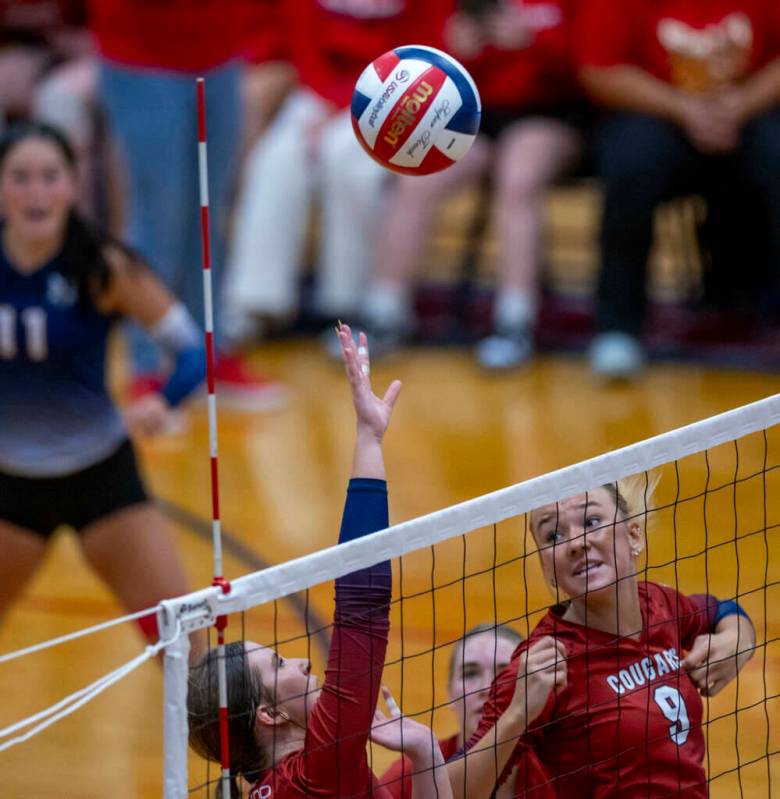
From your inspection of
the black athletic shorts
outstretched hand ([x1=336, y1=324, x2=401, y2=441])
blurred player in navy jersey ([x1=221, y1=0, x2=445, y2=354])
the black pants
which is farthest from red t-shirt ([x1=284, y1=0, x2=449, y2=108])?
outstretched hand ([x1=336, y1=324, x2=401, y2=441])

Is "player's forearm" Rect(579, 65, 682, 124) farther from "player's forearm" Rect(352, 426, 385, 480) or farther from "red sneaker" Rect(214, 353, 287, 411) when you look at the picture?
"player's forearm" Rect(352, 426, 385, 480)

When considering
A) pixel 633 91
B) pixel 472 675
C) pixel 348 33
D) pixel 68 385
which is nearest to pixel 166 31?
pixel 348 33

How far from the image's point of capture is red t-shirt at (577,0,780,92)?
23.1ft

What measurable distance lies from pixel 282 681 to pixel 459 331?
212 inches

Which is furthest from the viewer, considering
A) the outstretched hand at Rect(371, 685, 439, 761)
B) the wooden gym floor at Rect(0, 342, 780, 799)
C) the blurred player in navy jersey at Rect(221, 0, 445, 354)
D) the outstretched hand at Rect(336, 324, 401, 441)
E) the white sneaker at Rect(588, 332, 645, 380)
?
the blurred player in navy jersey at Rect(221, 0, 445, 354)

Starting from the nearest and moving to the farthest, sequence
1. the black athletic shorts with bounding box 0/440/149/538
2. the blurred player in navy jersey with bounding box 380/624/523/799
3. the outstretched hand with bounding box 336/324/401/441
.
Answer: the outstretched hand with bounding box 336/324/401/441
the blurred player in navy jersey with bounding box 380/624/523/799
the black athletic shorts with bounding box 0/440/149/538

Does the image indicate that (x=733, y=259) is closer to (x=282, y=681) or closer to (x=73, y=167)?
(x=73, y=167)

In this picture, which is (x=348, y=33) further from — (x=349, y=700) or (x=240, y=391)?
(x=349, y=700)

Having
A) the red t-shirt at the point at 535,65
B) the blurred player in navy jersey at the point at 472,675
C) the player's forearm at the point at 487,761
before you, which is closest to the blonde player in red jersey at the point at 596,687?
the player's forearm at the point at 487,761

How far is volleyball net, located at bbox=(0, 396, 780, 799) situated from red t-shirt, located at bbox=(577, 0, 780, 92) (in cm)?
194

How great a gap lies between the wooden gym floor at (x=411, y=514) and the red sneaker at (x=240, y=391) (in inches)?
4.0

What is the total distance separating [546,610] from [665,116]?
396cm

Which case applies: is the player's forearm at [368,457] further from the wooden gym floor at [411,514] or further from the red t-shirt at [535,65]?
the red t-shirt at [535,65]

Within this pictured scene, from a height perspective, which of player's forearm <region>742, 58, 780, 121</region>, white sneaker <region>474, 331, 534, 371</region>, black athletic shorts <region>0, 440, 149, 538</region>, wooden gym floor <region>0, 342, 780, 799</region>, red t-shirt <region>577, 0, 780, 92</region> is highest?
red t-shirt <region>577, 0, 780, 92</region>
